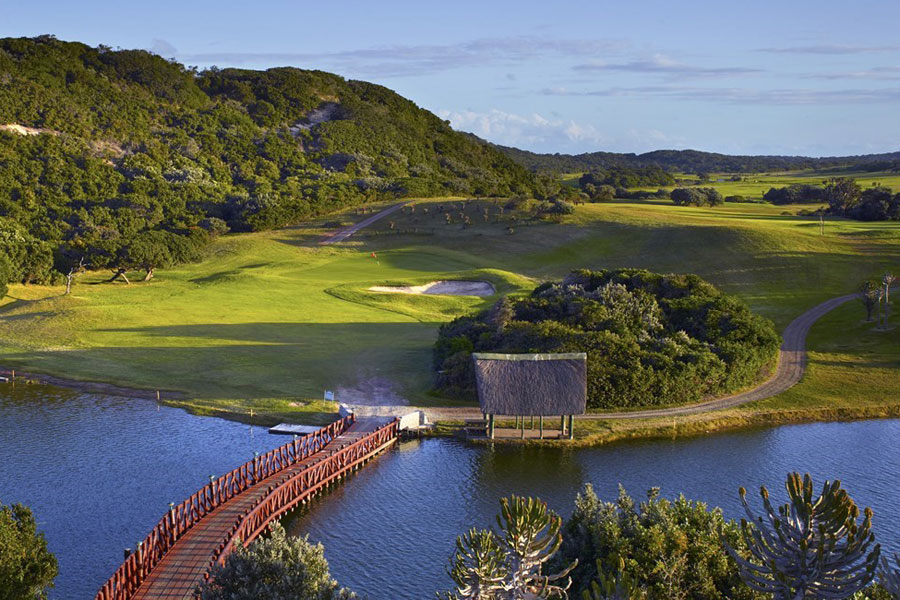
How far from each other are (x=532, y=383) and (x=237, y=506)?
1816 cm

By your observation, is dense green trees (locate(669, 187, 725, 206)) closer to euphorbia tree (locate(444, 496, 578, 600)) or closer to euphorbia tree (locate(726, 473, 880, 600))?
euphorbia tree (locate(444, 496, 578, 600))

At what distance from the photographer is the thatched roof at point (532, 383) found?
1980 inches

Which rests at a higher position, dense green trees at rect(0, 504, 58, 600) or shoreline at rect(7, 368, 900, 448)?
dense green trees at rect(0, 504, 58, 600)

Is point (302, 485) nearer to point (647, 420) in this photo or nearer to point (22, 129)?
point (647, 420)

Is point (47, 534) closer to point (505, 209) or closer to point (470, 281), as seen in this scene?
point (470, 281)

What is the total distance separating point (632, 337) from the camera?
58.4 m

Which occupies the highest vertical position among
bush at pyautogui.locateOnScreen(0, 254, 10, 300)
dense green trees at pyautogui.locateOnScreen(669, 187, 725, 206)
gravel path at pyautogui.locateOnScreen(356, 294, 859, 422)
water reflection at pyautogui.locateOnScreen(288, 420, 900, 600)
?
dense green trees at pyautogui.locateOnScreen(669, 187, 725, 206)

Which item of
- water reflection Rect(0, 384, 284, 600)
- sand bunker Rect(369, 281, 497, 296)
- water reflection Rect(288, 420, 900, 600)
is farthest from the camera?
sand bunker Rect(369, 281, 497, 296)

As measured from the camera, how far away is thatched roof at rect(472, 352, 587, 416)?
50.3 meters

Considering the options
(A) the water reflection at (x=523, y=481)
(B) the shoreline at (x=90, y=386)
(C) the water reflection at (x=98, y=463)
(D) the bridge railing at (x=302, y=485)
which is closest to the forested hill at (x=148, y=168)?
(B) the shoreline at (x=90, y=386)

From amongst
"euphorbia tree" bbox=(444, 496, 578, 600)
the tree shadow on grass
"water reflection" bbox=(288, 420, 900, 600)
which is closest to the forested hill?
the tree shadow on grass

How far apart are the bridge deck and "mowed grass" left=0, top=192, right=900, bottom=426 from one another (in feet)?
40.6

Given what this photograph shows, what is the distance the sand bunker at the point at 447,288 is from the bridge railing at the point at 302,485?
41.1 metres

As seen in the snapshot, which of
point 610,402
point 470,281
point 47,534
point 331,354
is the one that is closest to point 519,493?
point 610,402
